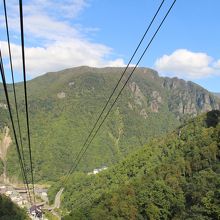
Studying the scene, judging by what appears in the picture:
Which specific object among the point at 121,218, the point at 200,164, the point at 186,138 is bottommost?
the point at 121,218

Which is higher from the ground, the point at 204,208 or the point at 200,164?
the point at 200,164

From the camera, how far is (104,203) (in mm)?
87000

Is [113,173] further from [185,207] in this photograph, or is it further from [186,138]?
[185,207]

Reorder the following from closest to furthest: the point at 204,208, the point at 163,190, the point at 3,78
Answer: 1. the point at 3,78
2. the point at 204,208
3. the point at 163,190

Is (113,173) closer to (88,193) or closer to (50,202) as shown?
(88,193)

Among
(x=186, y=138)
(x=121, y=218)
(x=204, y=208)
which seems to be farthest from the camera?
(x=186, y=138)

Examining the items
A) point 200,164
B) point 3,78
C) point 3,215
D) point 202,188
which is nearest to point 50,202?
point 3,215

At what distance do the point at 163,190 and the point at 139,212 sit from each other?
641cm

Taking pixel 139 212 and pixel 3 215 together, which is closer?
pixel 139 212

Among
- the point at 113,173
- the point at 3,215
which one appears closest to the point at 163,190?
the point at 3,215

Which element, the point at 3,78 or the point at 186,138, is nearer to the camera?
the point at 3,78

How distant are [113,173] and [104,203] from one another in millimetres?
60488

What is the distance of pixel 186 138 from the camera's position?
447ft

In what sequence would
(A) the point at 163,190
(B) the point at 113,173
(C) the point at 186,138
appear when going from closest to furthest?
(A) the point at 163,190, (C) the point at 186,138, (B) the point at 113,173
